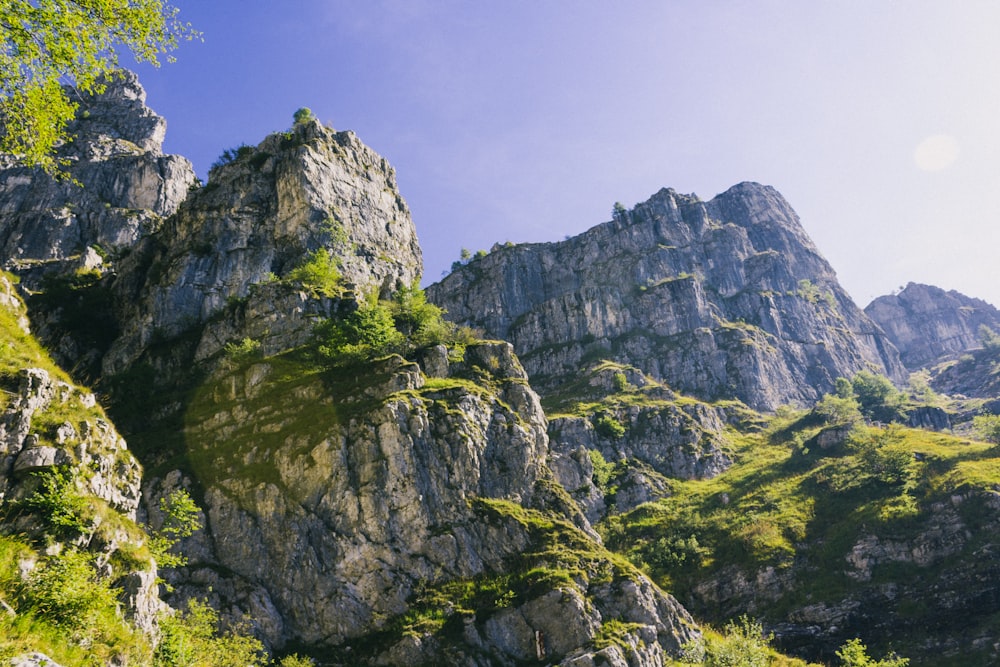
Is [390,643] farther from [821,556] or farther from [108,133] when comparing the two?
[108,133]

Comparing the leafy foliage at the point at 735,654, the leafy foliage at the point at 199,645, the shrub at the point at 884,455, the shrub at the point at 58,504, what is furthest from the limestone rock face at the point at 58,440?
the shrub at the point at 884,455

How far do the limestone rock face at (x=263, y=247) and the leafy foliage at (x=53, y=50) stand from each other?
46.3m

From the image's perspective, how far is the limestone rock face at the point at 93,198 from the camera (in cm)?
10844

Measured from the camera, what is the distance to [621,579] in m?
51.3

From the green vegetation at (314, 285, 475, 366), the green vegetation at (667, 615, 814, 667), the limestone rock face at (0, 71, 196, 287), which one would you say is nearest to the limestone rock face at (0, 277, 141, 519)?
the green vegetation at (314, 285, 475, 366)

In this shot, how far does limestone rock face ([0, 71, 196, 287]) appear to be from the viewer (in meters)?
108

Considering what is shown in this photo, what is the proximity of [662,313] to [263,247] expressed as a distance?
12134 cm

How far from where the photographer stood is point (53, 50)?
16.9m

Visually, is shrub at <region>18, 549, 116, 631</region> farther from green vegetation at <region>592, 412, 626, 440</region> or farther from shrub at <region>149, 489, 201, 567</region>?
green vegetation at <region>592, 412, 626, 440</region>

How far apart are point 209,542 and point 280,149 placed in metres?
65.7

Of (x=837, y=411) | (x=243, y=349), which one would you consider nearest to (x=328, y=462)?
(x=243, y=349)

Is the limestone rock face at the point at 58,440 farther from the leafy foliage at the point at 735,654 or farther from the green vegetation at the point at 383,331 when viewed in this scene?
the leafy foliage at the point at 735,654

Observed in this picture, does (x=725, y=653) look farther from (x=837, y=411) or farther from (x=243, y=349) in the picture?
(x=837, y=411)

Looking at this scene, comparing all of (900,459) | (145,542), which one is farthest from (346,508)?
(900,459)
